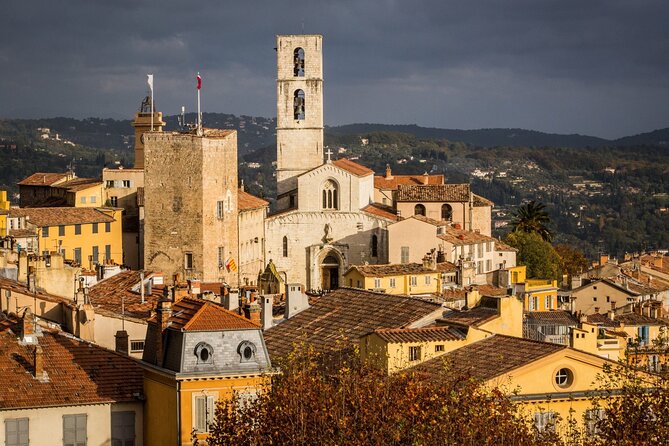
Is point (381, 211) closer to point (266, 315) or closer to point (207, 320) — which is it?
point (266, 315)

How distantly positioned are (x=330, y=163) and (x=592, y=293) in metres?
18.1

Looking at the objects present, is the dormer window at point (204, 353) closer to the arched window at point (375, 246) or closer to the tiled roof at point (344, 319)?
the tiled roof at point (344, 319)

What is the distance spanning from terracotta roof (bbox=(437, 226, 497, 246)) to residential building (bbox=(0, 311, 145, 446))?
52.9 m

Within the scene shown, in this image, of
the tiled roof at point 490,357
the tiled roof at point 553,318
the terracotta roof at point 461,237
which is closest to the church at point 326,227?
the terracotta roof at point 461,237

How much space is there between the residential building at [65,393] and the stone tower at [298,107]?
63.3 m

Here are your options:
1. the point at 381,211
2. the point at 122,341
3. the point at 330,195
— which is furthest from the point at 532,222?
the point at 122,341

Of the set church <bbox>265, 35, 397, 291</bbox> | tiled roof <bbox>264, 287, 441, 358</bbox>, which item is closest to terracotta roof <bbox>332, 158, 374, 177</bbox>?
church <bbox>265, 35, 397, 291</bbox>

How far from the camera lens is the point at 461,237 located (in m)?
92.7

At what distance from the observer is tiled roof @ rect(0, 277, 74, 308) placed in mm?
45125

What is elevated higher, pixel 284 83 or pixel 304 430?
pixel 284 83

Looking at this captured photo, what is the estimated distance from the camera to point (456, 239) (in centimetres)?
9162

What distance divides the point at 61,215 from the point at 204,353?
53.1 metres

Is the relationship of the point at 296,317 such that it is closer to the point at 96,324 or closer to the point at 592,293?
the point at 96,324

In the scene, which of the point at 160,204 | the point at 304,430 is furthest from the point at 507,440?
the point at 160,204
